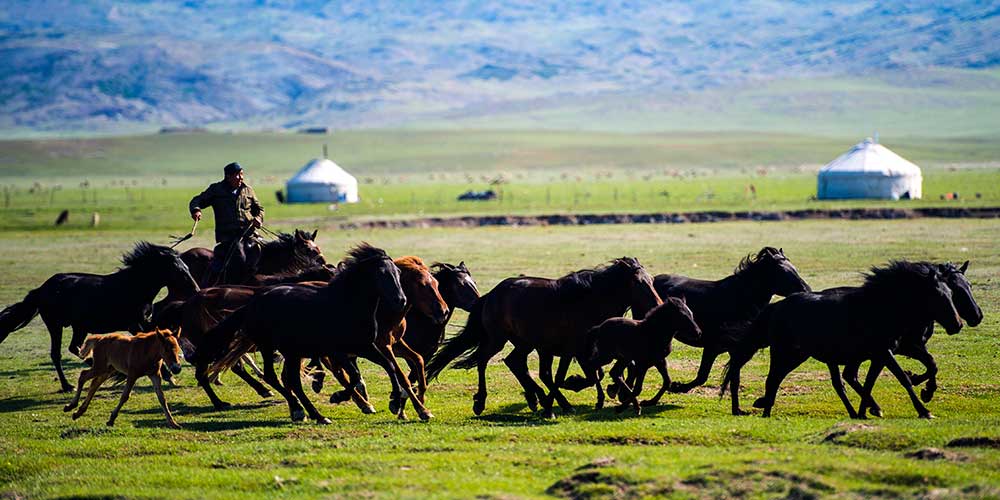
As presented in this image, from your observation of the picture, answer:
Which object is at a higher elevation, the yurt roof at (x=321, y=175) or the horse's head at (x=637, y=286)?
the yurt roof at (x=321, y=175)

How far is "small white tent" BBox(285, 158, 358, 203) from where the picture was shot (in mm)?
64688

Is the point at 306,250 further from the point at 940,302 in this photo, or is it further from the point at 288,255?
the point at 940,302

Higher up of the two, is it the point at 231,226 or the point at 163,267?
the point at 231,226

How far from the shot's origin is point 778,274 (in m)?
12.7

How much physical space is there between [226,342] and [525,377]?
300 cm

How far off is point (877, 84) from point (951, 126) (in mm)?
38856

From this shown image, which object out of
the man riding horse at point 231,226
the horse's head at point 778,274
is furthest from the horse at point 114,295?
the horse's head at point 778,274

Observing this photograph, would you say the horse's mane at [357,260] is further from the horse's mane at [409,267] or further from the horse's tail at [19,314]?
the horse's tail at [19,314]

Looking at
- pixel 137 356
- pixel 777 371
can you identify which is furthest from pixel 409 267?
pixel 777 371

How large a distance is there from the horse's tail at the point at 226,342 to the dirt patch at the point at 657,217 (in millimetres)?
31898

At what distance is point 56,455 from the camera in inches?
405

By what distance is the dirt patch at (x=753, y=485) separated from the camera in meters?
7.96

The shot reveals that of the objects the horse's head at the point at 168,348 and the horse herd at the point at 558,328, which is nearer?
the horse herd at the point at 558,328

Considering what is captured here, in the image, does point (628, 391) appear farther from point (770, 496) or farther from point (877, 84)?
point (877, 84)
